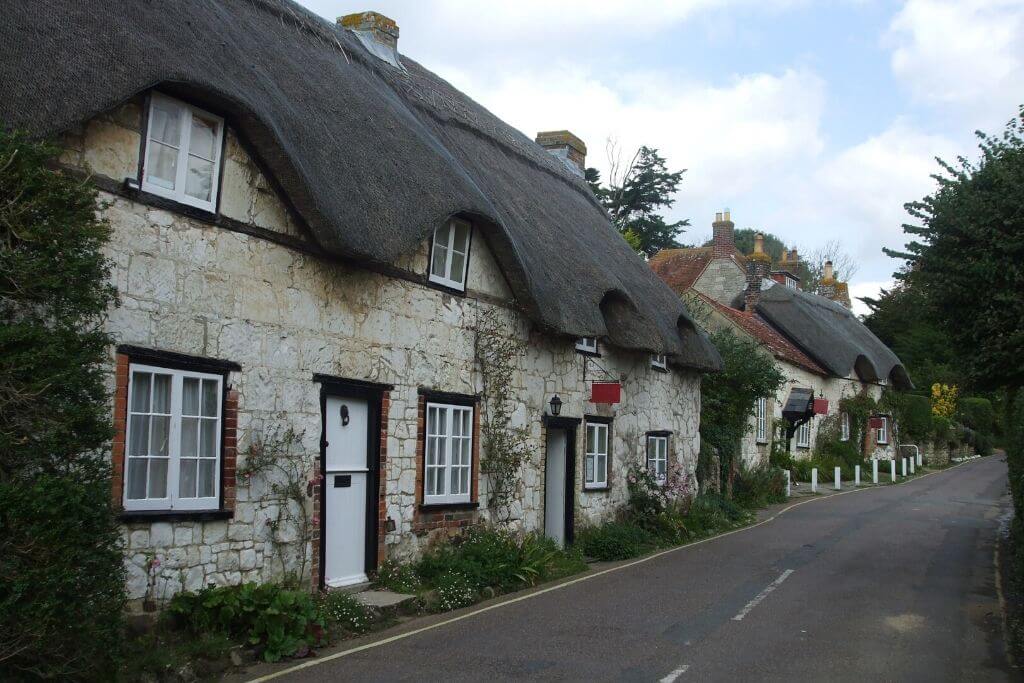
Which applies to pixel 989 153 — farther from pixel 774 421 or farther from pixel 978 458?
pixel 978 458

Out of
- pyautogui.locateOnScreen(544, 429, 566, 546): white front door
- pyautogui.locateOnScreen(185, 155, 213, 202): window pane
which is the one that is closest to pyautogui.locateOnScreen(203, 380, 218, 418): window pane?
pyautogui.locateOnScreen(185, 155, 213, 202): window pane

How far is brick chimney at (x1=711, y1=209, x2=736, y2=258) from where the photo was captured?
3606 cm

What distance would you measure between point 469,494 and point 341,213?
4.70 meters

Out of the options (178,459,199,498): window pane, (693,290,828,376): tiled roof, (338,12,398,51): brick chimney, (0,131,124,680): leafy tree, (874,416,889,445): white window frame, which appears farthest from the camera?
(874,416,889,445): white window frame

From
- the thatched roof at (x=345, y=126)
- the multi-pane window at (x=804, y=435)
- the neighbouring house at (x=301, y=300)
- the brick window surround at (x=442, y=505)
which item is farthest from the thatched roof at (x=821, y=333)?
the brick window surround at (x=442, y=505)

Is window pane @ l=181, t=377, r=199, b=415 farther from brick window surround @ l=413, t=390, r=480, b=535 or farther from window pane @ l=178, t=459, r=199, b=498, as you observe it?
brick window surround @ l=413, t=390, r=480, b=535

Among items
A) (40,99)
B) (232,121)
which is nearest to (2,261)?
(40,99)

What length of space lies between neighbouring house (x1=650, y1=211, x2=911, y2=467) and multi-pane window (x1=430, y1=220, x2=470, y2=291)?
17112mm

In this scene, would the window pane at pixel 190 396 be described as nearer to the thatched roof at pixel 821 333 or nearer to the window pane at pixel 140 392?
the window pane at pixel 140 392

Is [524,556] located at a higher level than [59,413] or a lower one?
lower

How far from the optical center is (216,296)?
29.2 feet

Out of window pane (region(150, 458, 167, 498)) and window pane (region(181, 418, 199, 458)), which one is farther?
window pane (region(181, 418, 199, 458))

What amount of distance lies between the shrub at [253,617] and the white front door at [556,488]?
751cm

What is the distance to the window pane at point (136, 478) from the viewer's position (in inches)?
319
